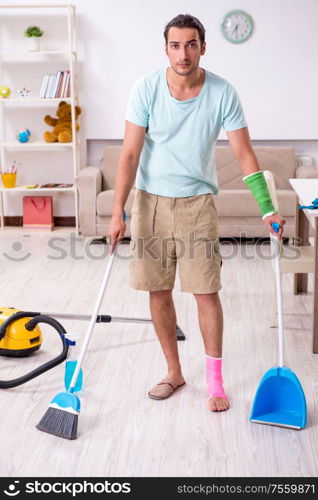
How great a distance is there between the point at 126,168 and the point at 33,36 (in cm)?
356

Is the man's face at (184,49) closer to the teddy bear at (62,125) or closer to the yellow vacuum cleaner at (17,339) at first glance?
the yellow vacuum cleaner at (17,339)

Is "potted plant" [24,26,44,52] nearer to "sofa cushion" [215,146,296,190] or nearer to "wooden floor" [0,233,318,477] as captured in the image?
"sofa cushion" [215,146,296,190]

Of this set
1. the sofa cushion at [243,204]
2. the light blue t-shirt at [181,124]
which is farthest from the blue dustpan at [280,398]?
the sofa cushion at [243,204]

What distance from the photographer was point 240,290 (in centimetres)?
421

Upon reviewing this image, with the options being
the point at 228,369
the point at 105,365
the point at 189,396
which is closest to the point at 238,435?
the point at 189,396

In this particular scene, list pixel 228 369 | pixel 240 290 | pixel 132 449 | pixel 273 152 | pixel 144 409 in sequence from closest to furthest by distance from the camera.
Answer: pixel 132 449
pixel 144 409
pixel 228 369
pixel 240 290
pixel 273 152

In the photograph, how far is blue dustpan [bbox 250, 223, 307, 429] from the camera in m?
2.46

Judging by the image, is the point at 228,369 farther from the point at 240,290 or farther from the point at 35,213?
the point at 35,213

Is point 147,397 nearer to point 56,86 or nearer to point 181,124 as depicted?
point 181,124

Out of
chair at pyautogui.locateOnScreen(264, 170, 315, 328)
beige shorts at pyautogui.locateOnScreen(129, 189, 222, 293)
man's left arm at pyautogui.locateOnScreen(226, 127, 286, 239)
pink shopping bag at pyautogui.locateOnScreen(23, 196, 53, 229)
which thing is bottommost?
pink shopping bag at pyautogui.locateOnScreen(23, 196, 53, 229)

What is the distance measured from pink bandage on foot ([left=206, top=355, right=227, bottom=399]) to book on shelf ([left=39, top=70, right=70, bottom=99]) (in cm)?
361

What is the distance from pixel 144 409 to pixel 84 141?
12.5 ft

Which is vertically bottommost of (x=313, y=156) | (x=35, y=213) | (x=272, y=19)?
(x=35, y=213)

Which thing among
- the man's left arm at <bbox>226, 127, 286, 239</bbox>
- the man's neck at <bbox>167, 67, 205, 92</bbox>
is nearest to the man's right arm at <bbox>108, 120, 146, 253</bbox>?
the man's neck at <bbox>167, 67, 205, 92</bbox>
